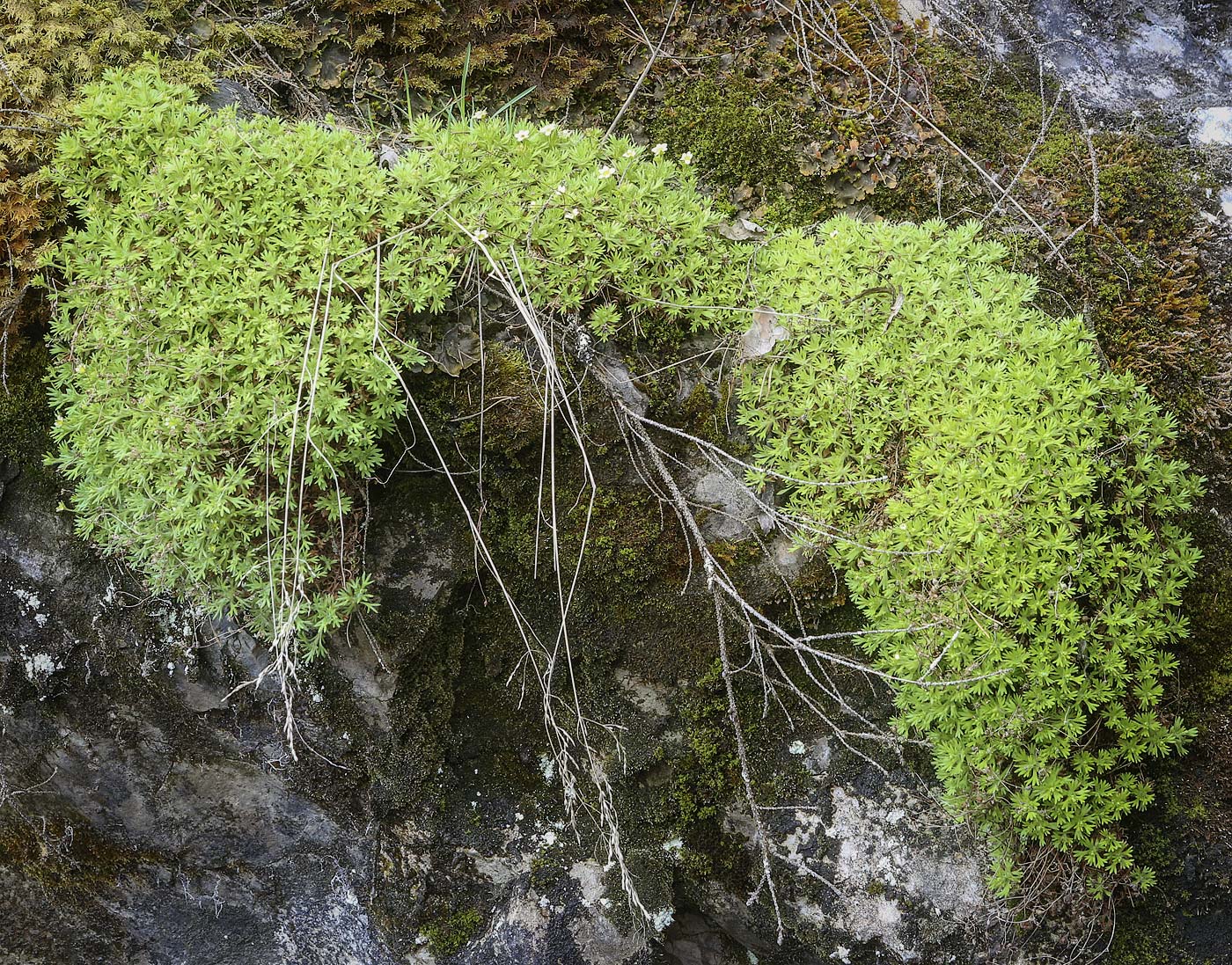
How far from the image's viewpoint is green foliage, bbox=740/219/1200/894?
3367 millimetres

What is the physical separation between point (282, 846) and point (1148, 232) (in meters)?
5.43

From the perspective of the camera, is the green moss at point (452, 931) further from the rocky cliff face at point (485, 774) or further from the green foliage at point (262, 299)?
the green foliage at point (262, 299)

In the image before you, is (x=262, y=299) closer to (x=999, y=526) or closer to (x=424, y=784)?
(x=424, y=784)

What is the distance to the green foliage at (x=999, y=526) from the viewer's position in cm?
337

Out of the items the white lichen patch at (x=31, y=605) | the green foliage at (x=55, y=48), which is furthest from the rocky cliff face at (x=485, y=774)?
the green foliage at (x=55, y=48)

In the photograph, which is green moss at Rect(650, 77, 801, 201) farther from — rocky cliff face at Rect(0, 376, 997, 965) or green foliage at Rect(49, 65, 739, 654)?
rocky cliff face at Rect(0, 376, 997, 965)

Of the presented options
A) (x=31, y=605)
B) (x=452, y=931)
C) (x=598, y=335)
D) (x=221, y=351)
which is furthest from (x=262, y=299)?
(x=452, y=931)

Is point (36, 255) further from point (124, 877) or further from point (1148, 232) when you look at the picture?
point (1148, 232)

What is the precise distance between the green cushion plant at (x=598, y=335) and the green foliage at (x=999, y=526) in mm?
13

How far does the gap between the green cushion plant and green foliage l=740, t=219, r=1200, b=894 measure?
0.01 m

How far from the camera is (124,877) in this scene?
168 inches

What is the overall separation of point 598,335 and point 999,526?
190 cm

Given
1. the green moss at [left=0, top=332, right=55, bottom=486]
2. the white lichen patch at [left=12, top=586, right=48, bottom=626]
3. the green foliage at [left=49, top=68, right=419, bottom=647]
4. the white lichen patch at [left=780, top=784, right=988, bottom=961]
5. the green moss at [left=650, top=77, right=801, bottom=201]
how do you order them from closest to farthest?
the green foliage at [left=49, top=68, right=419, bottom=647]
the white lichen patch at [left=780, top=784, right=988, bottom=961]
the green moss at [left=0, top=332, right=55, bottom=486]
the white lichen patch at [left=12, top=586, right=48, bottom=626]
the green moss at [left=650, top=77, right=801, bottom=201]

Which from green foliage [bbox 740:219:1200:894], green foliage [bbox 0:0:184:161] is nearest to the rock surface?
green foliage [bbox 740:219:1200:894]
